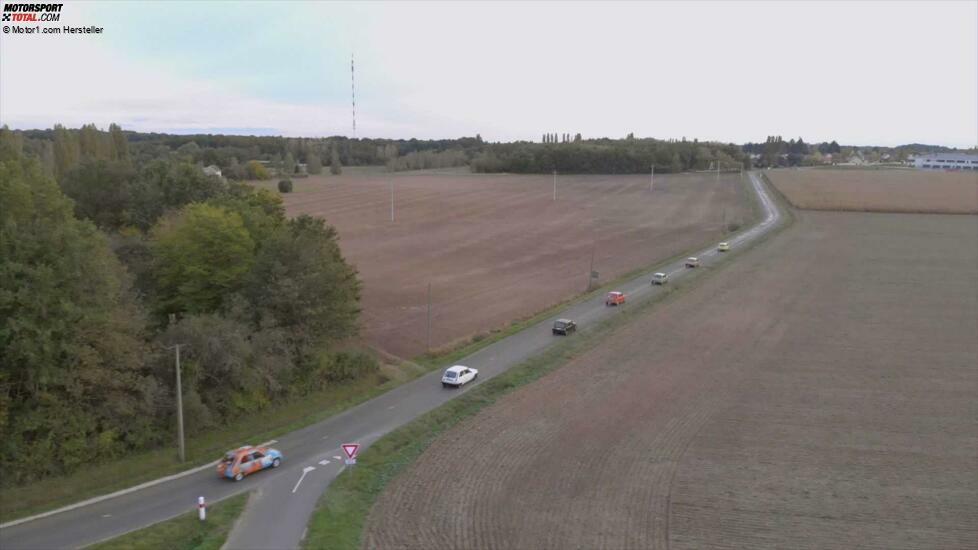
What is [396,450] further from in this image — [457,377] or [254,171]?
[254,171]

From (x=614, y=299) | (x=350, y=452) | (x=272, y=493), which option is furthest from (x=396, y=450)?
(x=614, y=299)

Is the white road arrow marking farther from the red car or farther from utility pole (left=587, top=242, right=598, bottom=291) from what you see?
utility pole (left=587, top=242, right=598, bottom=291)

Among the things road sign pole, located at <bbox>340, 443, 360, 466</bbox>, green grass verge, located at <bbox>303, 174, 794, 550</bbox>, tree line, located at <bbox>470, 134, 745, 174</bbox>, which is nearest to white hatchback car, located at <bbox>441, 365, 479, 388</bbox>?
green grass verge, located at <bbox>303, 174, 794, 550</bbox>

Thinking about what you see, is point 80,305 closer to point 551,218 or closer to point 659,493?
point 659,493

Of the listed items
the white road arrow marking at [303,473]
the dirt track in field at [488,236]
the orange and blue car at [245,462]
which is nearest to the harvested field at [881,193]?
the dirt track in field at [488,236]

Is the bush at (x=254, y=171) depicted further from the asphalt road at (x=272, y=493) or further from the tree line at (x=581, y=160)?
the asphalt road at (x=272, y=493)

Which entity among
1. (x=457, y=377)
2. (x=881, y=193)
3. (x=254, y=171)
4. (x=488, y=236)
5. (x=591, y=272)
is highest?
(x=254, y=171)
